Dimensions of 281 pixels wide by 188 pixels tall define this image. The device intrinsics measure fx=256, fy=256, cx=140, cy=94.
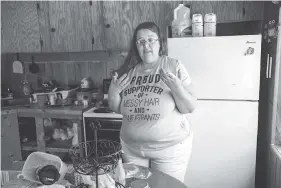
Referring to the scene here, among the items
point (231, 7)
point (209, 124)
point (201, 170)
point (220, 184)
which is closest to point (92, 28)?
point (231, 7)

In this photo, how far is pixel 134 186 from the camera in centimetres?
109

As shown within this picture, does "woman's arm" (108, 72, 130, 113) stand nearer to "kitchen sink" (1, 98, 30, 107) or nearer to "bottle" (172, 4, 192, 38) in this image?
"bottle" (172, 4, 192, 38)

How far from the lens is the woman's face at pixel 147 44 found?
1.46 metres

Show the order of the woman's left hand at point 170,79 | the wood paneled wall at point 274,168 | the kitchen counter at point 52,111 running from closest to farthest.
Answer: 1. the woman's left hand at point 170,79
2. the wood paneled wall at point 274,168
3. the kitchen counter at point 52,111

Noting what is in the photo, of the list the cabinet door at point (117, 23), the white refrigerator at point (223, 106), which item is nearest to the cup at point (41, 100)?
the cabinet door at point (117, 23)

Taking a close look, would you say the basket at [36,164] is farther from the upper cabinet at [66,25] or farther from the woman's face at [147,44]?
the upper cabinet at [66,25]

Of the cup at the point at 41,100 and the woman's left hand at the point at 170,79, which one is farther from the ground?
the woman's left hand at the point at 170,79

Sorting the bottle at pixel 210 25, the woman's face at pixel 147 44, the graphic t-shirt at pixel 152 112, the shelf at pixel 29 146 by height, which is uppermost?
the bottle at pixel 210 25

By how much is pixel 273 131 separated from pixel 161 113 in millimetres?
1078

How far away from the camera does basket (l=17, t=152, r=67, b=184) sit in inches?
43.6

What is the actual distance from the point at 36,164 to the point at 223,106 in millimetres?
1481

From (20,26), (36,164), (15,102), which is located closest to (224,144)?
(36,164)

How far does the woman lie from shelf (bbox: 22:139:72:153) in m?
1.41

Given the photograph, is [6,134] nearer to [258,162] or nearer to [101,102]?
[101,102]
